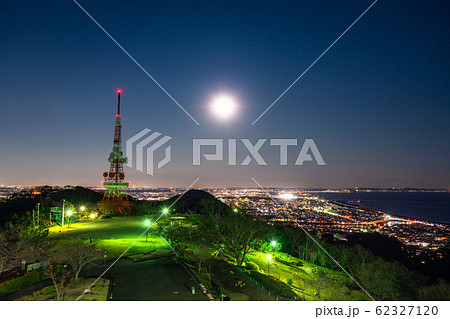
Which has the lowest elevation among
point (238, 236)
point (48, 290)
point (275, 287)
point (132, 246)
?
point (275, 287)

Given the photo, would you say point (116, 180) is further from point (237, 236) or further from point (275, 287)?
point (275, 287)

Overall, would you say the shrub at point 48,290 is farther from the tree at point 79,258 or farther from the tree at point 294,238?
the tree at point 294,238

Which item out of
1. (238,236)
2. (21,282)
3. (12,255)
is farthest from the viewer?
(238,236)

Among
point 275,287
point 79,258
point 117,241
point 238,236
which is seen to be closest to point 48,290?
point 79,258

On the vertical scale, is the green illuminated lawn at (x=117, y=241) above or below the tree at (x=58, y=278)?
below

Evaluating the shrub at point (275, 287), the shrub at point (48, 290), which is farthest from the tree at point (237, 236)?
the shrub at point (48, 290)

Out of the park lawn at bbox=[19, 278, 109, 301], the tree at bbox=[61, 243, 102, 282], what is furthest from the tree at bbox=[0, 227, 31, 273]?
the park lawn at bbox=[19, 278, 109, 301]

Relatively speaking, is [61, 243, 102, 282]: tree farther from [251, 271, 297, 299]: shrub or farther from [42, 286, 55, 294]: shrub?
[251, 271, 297, 299]: shrub
